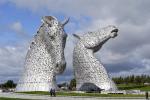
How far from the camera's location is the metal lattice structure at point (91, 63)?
172 feet

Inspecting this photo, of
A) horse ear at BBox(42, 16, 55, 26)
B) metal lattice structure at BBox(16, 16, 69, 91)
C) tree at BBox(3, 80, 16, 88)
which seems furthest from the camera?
tree at BBox(3, 80, 16, 88)

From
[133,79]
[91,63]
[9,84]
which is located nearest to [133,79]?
[133,79]

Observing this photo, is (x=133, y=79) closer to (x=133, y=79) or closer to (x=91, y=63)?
(x=133, y=79)

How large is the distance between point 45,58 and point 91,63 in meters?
7.20

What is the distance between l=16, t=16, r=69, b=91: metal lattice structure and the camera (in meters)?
47.0

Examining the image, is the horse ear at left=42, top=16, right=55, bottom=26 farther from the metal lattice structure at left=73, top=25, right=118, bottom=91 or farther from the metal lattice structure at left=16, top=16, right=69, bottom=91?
the metal lattice structure at left=73, top=25, right=118, bottom=91

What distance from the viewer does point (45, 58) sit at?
4916cm

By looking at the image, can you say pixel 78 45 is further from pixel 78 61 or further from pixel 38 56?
pixel 38 56

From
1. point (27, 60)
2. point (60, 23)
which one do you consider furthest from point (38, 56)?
point (60, 23)

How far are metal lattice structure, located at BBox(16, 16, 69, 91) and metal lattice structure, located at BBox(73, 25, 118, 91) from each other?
621 centimetres

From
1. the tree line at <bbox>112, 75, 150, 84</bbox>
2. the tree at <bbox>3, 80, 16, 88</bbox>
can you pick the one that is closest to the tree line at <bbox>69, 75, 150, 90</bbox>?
the tree line at <bbox>112, 75, 150, 84</bbox>

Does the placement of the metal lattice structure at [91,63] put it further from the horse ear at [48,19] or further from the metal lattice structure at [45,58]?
the horse ear at [48,19]

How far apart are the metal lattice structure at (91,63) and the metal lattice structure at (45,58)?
20.4 ft

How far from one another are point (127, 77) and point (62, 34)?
77.7m
